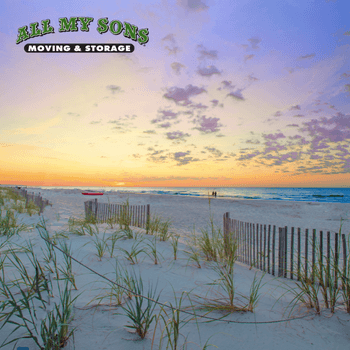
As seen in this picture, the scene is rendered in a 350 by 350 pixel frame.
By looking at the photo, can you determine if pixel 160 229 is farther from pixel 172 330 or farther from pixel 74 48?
pixel 74 48

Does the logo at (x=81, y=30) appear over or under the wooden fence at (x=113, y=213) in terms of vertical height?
over

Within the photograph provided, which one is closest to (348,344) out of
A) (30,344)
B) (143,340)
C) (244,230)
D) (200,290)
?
(200,290)

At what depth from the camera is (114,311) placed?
2635mm

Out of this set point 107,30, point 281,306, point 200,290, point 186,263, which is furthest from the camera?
point 107,30

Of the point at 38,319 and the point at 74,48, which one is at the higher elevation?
the point at 74,48

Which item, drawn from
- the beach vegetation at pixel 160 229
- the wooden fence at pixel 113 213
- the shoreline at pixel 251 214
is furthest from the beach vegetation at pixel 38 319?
the wooden fence at pixel 113 213

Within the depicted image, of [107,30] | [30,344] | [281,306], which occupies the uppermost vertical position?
[107,30]

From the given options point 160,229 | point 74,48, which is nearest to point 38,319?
point 160,229

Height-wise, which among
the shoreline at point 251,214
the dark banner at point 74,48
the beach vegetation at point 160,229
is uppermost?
the dark banner at point 74,48

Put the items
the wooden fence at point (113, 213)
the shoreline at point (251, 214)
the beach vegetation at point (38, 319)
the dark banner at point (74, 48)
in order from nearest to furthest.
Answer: the beach vegetation at point (38, 319), the dark banner at point (74, 48), the wooden fence at point (113, 213), the shoreline at point (251, 214)

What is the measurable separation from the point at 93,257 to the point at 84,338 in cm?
256

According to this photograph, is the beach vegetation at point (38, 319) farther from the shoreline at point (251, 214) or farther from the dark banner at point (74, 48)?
the dark banner at point (74, 48)

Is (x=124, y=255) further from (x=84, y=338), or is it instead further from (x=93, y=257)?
(x=84, y=338)

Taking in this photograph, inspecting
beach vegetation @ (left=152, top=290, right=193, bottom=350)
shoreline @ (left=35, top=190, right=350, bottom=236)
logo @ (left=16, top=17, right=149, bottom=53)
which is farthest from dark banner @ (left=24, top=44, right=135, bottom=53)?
beach vegetation @ (left=152, top=290, right=193, bottom=350)
